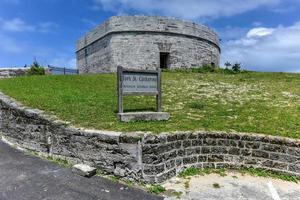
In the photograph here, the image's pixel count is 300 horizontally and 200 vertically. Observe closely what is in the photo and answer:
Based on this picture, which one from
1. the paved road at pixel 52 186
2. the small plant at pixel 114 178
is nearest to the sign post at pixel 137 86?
the small plant at pixel 114 178

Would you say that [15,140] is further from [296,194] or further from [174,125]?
[296,194]

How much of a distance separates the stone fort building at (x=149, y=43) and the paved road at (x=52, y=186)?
61.5 ft

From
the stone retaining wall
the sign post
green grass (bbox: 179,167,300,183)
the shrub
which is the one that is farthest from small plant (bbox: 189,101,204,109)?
the shrub

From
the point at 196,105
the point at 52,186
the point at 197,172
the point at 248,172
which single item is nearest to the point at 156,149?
the point at 197,172

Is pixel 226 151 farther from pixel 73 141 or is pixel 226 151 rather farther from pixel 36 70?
pixel 36 70

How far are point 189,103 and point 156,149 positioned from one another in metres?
4.59

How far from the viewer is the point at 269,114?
30.3 ft

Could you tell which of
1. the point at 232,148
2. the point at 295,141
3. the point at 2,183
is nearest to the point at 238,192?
the point at 232,148

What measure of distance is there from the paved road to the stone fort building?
18731mm

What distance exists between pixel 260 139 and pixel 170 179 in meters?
2.16

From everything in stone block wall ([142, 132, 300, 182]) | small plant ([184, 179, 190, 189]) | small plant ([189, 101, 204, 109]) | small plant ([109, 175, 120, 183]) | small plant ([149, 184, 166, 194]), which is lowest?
small plant ([184, 179, 190, 189])

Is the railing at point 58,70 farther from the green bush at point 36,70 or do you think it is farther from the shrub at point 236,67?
the shrub at point 236,67

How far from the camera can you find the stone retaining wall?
6.12 meters

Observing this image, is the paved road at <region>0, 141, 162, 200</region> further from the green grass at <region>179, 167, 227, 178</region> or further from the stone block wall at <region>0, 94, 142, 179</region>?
the green grass at <region>179, 167, 227, 178</region>
